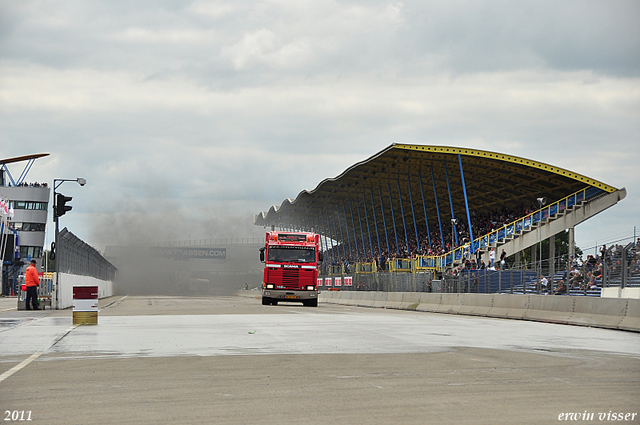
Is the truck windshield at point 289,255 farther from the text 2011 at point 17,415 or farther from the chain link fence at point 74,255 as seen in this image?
the text 2011 at point 17,415

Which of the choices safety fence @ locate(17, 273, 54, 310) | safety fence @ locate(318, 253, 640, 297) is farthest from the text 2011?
safety fence @ locate(17, 273, 54, 310)

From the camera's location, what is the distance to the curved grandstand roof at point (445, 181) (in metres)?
50.3

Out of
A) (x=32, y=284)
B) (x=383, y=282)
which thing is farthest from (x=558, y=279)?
(x=383, y=282)

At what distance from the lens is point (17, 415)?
20.0 ft

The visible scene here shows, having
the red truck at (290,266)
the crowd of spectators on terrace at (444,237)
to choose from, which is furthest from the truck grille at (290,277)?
the crowd of spectators on terrace at (444,237)

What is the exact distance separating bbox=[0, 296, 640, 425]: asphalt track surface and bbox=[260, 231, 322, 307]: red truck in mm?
21128

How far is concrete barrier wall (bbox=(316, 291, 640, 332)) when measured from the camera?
17.8 metres

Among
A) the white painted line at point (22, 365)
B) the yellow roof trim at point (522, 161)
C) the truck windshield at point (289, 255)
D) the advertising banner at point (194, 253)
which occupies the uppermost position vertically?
the yellow roof trim at point (522, 161)

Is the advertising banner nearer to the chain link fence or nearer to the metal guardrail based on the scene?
the metal guardrail

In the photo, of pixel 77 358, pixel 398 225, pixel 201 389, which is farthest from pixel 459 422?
pixel 398 225

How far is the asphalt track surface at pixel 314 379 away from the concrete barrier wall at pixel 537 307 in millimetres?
4430

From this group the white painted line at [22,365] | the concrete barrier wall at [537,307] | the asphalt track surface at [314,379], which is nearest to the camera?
the asphalt track surface at [314,379]

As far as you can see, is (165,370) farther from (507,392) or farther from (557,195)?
(557,195)

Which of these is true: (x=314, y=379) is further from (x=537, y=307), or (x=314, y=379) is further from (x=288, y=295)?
(x=288, y=295)
